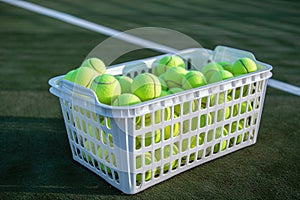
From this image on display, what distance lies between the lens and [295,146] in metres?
1.67

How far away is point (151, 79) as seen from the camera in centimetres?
140

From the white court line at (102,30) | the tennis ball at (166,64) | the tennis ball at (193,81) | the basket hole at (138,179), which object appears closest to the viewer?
the basket hole at (138,179)

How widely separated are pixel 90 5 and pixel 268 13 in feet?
5.69

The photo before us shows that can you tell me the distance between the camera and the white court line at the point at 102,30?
7.41 feet

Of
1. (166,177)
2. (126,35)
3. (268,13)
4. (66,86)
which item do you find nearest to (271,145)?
(166,177)

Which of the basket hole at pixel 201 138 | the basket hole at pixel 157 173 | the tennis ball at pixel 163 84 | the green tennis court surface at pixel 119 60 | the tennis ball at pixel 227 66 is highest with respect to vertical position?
the tennis ball at pixel 227 66

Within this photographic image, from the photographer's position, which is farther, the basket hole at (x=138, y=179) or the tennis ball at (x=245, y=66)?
the tennis ball at (x=245, y=66)

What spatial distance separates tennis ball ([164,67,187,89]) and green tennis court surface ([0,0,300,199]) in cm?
31

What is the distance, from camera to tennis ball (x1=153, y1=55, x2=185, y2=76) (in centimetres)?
174

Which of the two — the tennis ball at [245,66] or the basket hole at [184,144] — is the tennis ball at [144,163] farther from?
the tennis ball at [245,66]

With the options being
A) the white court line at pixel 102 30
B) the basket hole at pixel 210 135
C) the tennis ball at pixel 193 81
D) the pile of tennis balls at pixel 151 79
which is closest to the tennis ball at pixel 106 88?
the pile of tennis balls at pixel 151 79

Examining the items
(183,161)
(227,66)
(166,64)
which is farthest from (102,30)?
(183,161)

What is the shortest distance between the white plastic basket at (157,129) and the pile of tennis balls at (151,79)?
60 millimetres

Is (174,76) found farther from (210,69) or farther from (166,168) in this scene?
(166,168)
